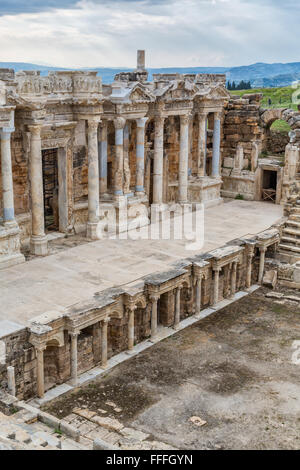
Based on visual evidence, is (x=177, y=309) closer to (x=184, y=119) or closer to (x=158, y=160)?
(x=158, y=160)


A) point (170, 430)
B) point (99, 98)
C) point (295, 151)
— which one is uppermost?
point (99, 98)

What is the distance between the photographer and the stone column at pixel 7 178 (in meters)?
18.3

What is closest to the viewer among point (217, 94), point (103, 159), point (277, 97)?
point (103, 159)

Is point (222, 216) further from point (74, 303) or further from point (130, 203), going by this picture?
point (74, 303)

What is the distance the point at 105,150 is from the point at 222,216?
5.97 meters

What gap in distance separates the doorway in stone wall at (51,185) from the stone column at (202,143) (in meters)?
7.17

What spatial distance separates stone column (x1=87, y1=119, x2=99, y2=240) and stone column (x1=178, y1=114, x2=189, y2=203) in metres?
5.15

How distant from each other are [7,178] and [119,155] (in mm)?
5295

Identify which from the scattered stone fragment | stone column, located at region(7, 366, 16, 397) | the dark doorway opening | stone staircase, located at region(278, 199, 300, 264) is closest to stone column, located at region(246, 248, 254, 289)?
stone staircase, located at region(278, 199, 300, 264)

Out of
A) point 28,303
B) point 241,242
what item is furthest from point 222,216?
point 28,303

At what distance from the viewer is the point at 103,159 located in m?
23.1

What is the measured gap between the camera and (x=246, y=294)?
21844 millimetres

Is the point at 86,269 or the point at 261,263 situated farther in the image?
the point at 261,263

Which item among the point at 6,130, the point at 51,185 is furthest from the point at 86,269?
the point at 51,185
